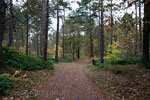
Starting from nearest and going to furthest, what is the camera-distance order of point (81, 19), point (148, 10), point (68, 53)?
1. point (148, 10)
2. point (81, 19)
3. point (68, 53)

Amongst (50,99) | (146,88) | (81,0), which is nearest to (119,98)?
(146,88)

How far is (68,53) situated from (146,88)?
80.5 feet

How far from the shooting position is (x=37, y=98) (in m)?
4.38

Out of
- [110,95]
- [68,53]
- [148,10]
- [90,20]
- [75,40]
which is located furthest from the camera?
[68,53]

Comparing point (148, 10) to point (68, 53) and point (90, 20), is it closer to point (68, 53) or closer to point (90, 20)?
point (90, 20)

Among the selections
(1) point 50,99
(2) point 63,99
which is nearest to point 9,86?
(1) point 50,99

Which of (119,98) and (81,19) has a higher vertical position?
(81,19)

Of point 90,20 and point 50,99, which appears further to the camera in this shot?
point 90,20

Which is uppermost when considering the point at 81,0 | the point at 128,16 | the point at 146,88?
the point at 81,0

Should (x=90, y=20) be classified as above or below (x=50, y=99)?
above

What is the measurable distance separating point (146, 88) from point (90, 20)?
13609 mm

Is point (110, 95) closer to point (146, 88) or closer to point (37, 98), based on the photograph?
point (146, 88)

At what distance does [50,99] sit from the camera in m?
4.35

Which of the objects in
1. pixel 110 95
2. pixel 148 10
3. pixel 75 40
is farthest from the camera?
pixel 75 40
